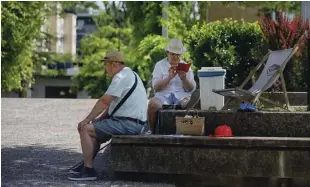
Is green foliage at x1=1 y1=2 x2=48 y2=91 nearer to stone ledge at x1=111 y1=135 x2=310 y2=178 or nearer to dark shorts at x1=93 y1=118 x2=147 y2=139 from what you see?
dark shorts at x1=93 y1=118 x2=147 y2=139

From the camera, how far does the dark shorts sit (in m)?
6.35

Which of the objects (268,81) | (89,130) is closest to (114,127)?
(89,130)

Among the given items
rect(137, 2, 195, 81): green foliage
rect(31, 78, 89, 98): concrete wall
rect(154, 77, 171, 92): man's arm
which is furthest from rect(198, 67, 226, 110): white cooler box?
rect(31, 78, 89, 98): concrete wall

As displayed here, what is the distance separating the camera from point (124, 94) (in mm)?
6426

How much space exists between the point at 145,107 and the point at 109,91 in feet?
1.53

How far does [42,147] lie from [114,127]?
2591mm

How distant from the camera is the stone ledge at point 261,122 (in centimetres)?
637

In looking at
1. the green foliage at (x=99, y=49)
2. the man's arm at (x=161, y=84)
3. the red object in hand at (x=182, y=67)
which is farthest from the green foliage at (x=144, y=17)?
the red object in hand at (x=182, y=67)

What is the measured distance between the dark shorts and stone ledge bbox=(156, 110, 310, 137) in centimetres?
62

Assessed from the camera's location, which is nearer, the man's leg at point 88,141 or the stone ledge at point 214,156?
the stone ledge at point 214,156

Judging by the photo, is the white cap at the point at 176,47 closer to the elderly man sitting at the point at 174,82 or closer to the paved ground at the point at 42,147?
the elderly man sitting at the point at 174,82

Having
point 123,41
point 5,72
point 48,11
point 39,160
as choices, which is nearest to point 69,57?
point 123,41

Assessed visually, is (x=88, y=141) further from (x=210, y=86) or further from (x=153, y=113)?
(x=210, y=86)

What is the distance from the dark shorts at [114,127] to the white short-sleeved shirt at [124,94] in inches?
2.9
